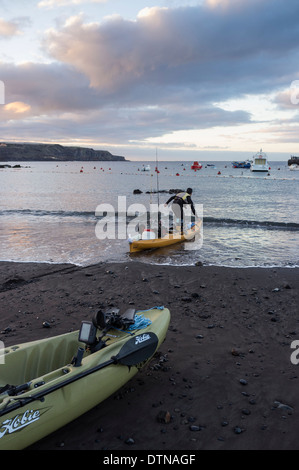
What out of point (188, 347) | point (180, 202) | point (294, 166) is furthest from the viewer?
point (294, 166)

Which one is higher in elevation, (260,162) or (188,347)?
(260,162)

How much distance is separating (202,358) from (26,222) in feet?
64.4

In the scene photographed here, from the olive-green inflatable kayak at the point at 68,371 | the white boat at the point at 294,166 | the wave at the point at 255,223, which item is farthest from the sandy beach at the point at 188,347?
the white boat at the point at 294,166

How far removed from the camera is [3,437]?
11.3 ft

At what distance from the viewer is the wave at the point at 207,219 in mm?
21984

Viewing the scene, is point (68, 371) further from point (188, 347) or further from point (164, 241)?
point (164, 241)

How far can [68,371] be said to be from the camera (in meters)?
4.28

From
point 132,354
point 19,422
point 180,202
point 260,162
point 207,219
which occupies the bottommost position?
point 19,422

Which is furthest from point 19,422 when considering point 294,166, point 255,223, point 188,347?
point 294,166

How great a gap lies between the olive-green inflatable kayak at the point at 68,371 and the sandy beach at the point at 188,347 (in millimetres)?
461

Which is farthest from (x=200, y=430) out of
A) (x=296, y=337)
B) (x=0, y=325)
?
(x=0, y=325)

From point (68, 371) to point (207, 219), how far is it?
21304 mm

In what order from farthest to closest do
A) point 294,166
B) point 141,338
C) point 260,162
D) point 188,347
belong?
point 294,166
point 260,162
point 188,347
point 141,338

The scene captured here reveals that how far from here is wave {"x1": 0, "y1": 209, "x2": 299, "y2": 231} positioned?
72.1 feet
